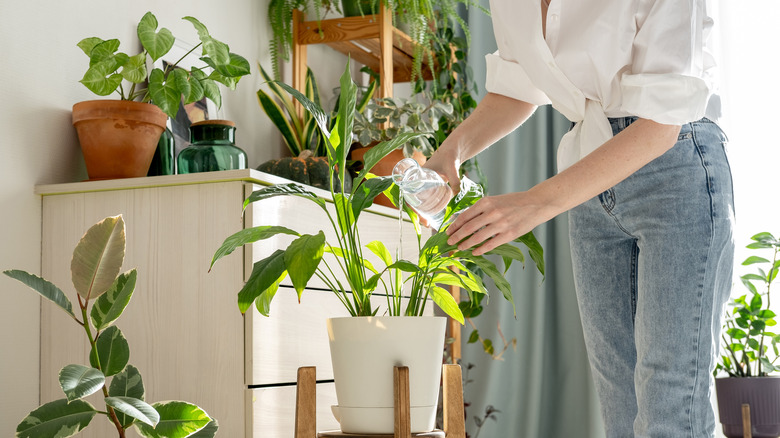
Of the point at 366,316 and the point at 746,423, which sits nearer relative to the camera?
the point at 366,316

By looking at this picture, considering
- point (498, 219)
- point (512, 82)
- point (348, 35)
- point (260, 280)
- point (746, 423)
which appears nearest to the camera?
point (498, 219)

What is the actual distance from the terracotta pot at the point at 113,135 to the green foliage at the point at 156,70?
4 centimetres

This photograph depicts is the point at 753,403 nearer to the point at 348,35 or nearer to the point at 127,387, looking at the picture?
the point at 348,35

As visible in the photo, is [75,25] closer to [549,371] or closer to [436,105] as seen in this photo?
[436,105]

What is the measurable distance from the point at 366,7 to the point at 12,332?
56.5 inches

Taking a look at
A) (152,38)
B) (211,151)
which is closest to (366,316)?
(211,151)

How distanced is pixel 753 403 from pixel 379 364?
154cm

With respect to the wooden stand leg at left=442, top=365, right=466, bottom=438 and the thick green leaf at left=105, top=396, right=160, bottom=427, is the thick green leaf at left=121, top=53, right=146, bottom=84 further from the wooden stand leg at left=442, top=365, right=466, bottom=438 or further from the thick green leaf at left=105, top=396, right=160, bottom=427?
the wooden stand leg at left=442, top=365, right=466, bottom=438

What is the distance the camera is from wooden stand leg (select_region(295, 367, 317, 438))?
116cm

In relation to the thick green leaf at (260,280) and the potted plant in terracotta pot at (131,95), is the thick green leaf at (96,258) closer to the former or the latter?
the thick green leaf at (260,280)

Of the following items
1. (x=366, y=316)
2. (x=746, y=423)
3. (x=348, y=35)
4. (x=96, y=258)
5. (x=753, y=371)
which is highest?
(x=348, y=35)

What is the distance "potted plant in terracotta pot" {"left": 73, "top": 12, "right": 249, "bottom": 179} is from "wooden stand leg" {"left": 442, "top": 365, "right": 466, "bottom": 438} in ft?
2.66

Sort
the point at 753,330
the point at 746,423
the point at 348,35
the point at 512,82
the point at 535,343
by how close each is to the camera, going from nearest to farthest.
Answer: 1. the point at 512,82
2. the point at 746,423
3. the point at 753,330
4. the point at 348,35
5. the point at 535,343

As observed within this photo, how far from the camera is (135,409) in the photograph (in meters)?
1.06
